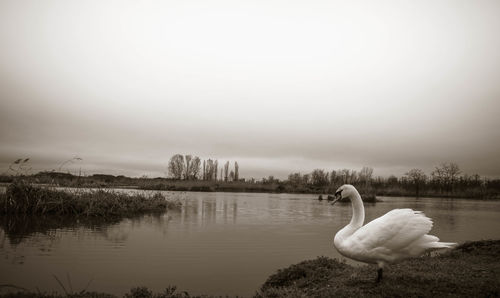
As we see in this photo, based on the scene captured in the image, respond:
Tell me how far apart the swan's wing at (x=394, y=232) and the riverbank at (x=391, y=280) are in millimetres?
829

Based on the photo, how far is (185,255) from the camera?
41.0ft

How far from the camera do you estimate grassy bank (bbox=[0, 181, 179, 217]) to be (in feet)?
63.8

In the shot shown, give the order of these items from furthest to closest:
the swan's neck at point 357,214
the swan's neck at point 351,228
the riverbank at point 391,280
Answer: the swan's neck at point 357,214 → the swan's neck at point 351,228 → the riverbank at point 391,280

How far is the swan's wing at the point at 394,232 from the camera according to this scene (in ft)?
24.8

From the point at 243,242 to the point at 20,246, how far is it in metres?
8.53

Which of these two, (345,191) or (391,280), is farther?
(345,191)

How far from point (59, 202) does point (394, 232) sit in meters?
19.3

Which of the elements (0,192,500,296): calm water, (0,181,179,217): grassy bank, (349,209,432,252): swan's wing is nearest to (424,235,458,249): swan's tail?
(349,209,432,252): swan's wing

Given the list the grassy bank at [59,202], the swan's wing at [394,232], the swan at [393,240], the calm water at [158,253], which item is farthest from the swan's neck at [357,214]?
the grassy bank at [59,202]

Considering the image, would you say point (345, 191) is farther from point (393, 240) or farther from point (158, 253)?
point (158, 253)

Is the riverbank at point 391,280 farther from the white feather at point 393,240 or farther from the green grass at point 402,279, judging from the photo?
the white feather at point 393,240

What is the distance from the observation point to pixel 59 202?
20375 mm

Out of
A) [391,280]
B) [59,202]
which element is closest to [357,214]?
[391,280]

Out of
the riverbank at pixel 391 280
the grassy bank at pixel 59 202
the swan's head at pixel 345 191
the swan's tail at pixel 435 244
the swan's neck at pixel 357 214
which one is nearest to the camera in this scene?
the riverbank at pixel 391 280
